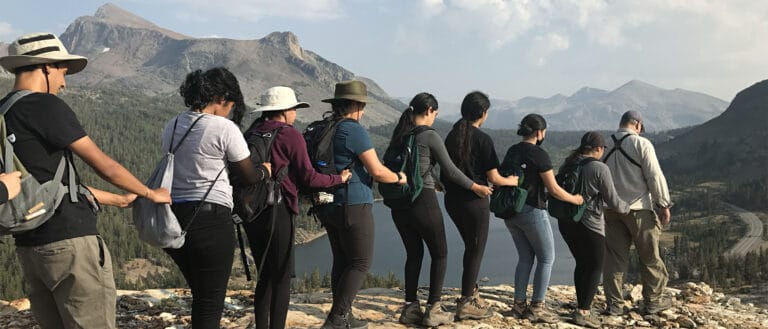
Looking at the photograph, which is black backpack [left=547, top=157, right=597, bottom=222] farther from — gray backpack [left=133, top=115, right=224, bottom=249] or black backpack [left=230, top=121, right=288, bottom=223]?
gray backpack [left=133, top=115, right=224, bottom=249]

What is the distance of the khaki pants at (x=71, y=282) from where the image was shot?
270 centimetres

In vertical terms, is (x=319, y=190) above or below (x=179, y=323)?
above

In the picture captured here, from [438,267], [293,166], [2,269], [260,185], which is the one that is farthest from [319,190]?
[2,269]

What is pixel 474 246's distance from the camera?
5188mm

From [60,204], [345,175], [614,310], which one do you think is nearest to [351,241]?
[345,175]

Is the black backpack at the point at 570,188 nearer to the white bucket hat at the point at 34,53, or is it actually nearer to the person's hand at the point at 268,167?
the person's hand at the point at 268,167

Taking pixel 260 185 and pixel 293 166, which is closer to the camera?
pixel 260 185

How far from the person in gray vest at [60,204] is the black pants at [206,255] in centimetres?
47

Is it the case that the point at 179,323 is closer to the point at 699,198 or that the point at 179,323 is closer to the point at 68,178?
the point at 68,178

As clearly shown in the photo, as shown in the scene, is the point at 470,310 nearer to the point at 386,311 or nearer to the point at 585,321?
the point at 386,311

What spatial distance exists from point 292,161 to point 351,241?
34.4 inches

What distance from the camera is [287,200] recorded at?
4.20 meters

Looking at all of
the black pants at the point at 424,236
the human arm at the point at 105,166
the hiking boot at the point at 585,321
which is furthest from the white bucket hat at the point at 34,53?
the hiking boot at the point at 585,321

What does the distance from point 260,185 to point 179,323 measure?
2666mm
